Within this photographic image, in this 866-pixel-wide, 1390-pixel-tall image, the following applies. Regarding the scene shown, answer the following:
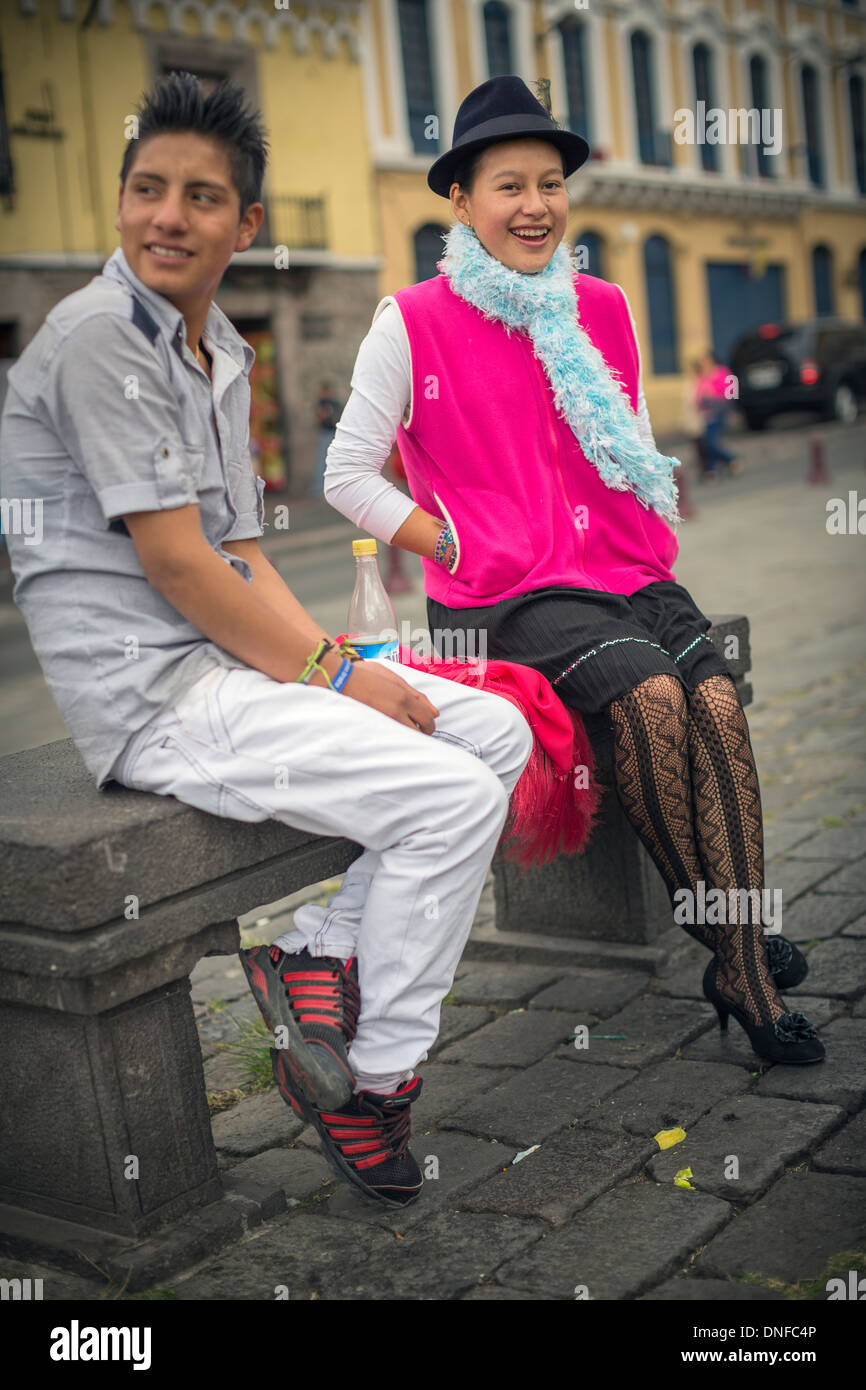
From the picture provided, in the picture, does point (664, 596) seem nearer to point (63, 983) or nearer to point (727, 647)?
point (727, 647)

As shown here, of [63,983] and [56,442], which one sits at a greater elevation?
→ [56,442]

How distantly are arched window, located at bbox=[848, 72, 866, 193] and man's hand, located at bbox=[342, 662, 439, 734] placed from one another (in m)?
36.4

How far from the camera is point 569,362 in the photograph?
11.2ft

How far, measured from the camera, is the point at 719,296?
102ft

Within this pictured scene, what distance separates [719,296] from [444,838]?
100 feet

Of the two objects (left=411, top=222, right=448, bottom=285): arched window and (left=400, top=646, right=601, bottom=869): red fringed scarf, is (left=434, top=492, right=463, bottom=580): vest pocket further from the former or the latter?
(left=411, top=222, right=448, bottom=285): arched window

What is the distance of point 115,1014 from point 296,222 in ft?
71.6

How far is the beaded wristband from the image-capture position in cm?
262

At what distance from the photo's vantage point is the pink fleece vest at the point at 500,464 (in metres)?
3.41

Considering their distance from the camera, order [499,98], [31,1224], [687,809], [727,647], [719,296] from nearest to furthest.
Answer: [31,1224]
[687,809]
[499,98]
[727,647]
[719,296]

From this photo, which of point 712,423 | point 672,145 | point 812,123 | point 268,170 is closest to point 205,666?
point 712,423

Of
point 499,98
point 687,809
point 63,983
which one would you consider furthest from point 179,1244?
point 499,98

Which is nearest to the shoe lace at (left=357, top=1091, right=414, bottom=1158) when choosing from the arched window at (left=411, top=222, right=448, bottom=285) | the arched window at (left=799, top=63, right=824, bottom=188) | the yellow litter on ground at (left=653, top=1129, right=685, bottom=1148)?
the yellow litter on ground at (left=653, top=1129, right=685, bottom=1148)

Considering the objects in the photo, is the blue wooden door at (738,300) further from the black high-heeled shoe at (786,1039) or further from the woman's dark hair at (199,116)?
the woman's dark hair at (199,116)
